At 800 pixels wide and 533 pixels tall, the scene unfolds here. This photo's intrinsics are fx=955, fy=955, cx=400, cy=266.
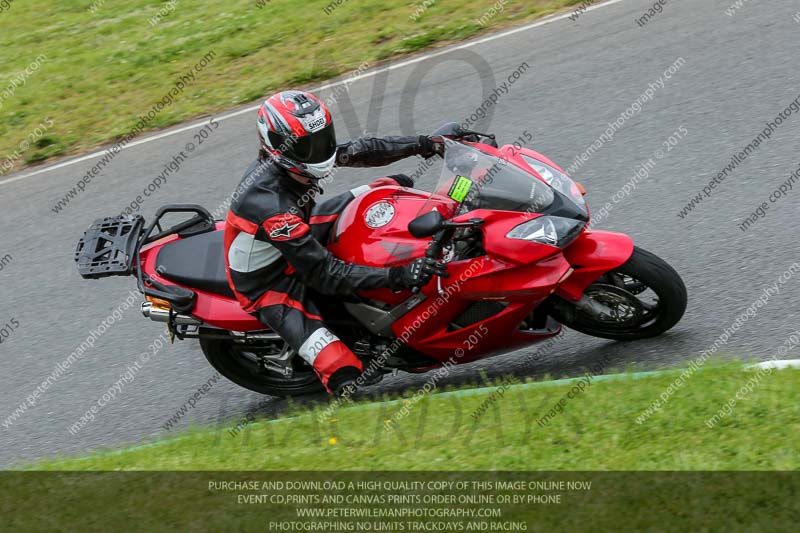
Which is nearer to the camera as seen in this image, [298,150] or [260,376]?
[298,150]

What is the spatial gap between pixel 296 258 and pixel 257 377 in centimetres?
132

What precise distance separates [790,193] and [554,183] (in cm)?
264

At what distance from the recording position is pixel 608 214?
23.7 feet

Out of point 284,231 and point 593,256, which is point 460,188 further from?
point 284,231

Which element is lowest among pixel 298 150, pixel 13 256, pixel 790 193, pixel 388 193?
pixel 13 256

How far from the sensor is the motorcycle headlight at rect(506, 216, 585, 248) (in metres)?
5.00

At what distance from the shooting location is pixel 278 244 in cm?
521

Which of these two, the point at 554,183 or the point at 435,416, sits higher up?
the point at 554,183

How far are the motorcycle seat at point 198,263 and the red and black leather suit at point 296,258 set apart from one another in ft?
0.61

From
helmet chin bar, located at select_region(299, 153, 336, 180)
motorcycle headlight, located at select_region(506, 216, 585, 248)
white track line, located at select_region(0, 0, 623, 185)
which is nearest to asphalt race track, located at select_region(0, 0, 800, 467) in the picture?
white track line, located at select_region(0, 0, 623, 185)

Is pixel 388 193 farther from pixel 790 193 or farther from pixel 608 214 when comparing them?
pixel 790 193

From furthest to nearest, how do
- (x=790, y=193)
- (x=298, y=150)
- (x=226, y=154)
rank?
1. (x=226, y=154)
2. (x=790, y=193)
3. (x=298, y=150)

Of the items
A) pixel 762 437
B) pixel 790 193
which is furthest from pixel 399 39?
pixel 762 437

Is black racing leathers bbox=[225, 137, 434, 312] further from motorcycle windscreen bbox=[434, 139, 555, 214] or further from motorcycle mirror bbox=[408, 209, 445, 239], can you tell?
motorcycle windscreen bbox=[434, 139, 555, 214]
